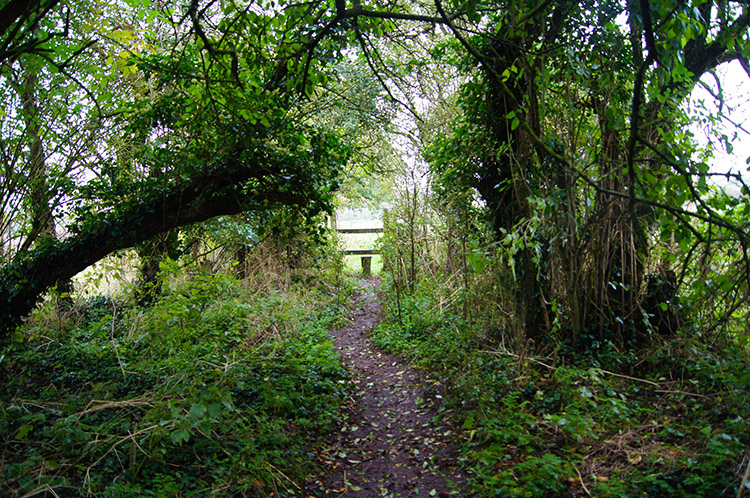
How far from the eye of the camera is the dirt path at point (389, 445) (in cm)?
382

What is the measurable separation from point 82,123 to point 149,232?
220 cm

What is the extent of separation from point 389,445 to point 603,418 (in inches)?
74.7

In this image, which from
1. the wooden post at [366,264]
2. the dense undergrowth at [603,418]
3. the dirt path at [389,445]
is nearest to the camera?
the dense undergrowth at [603,418]

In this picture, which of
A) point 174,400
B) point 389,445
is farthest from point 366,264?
point 174,400

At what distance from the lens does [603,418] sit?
3.92 m

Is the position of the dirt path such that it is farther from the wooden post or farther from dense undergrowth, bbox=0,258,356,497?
the wooden post

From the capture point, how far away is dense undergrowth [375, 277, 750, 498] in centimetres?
297

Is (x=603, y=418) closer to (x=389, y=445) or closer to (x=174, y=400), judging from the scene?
(x=389, y=445)

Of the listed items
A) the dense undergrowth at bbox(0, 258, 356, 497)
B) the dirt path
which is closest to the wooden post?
the dense undergrowth at bbox(0, 258, 356, 497)

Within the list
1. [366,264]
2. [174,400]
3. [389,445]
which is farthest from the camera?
[366,264]

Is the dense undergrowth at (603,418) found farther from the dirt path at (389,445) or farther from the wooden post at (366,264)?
the wooden post at (366,264)

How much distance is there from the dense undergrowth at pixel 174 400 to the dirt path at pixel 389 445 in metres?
0.27

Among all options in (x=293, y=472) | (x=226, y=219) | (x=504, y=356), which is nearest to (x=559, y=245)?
(x=504, y=356)

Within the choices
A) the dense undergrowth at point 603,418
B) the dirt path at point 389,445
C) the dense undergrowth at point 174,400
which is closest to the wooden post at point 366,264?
the dense undergrowth at point 174,400
